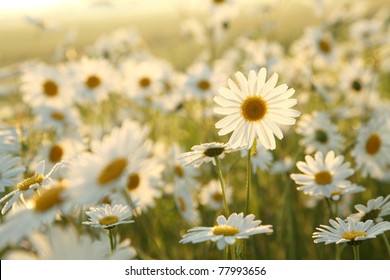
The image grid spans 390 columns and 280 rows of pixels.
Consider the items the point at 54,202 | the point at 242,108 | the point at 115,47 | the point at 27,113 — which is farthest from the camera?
the point at 115,47

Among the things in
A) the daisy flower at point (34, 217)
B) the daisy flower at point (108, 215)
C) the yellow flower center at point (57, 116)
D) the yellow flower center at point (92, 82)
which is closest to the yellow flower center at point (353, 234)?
the daisy flower at point (108, 215)

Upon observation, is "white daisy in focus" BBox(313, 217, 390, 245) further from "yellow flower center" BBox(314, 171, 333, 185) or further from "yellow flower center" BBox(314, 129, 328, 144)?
"yellow flower center" BBox(314, 129, 328, 144)

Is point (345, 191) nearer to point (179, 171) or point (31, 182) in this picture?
point (31, 182)

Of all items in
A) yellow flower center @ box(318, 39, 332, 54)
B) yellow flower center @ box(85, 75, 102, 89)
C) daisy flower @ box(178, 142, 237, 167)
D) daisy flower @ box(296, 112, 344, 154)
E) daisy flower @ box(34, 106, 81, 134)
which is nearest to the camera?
daisy flower @ box(178, 142, 237, 167)

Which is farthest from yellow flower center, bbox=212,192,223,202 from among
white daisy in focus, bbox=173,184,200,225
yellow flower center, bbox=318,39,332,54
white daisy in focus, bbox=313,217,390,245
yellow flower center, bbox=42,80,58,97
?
yellow flower center, bbox=318,39,332,54

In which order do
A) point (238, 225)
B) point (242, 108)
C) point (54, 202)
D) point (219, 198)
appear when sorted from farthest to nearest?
1. point (219, 198)
2. point (242, 108)
3. point (238, 225)
4. point (54, 202)
